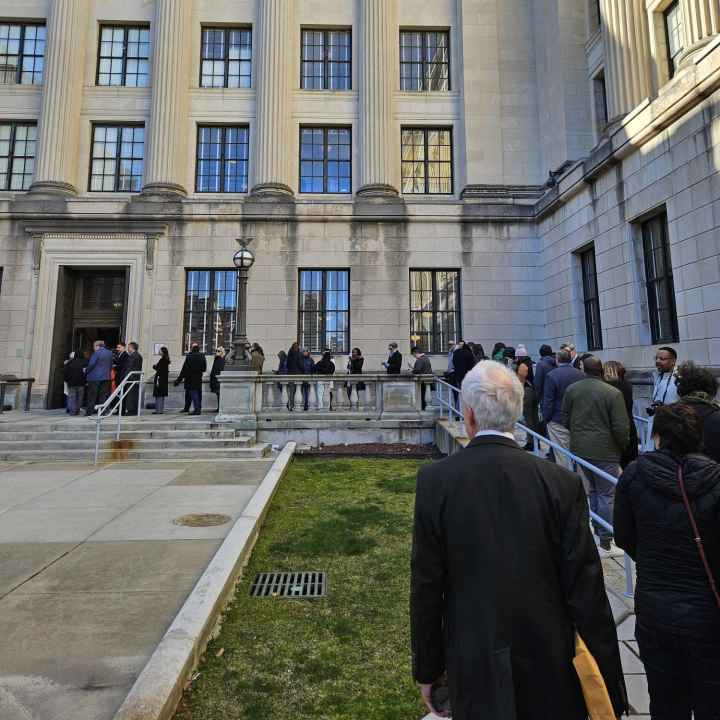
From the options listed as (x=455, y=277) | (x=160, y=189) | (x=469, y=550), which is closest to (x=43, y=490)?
(x=469, y=550)

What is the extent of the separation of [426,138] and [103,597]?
20.3 metres

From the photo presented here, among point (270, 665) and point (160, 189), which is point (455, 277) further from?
point (270, 665)

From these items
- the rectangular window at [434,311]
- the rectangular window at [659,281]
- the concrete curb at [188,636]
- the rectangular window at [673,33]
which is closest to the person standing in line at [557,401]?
the concrete curb at [188,636]

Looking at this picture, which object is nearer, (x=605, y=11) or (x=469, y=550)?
(x=469, y=550)

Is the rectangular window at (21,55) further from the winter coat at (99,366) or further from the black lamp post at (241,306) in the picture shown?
the black lamp post at (241,306)

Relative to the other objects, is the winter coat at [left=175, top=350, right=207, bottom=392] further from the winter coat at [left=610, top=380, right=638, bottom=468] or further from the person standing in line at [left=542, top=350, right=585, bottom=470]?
the winter coat at [left=610, top=380, right=638, bottom=468]

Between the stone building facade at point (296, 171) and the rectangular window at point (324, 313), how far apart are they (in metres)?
0.08

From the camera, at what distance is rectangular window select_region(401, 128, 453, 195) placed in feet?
66.3

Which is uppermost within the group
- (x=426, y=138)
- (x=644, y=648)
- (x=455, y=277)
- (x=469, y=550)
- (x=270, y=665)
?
(x=426, y=138)

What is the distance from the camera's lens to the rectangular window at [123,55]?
66.2 feet

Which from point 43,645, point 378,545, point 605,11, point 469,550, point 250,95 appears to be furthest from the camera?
point 250,95

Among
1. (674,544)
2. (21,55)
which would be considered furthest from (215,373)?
(21,55)

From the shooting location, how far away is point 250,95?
65.7ft

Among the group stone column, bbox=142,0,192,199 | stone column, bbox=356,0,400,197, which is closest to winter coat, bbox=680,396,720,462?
stone column, bbox=356,0,400,197
